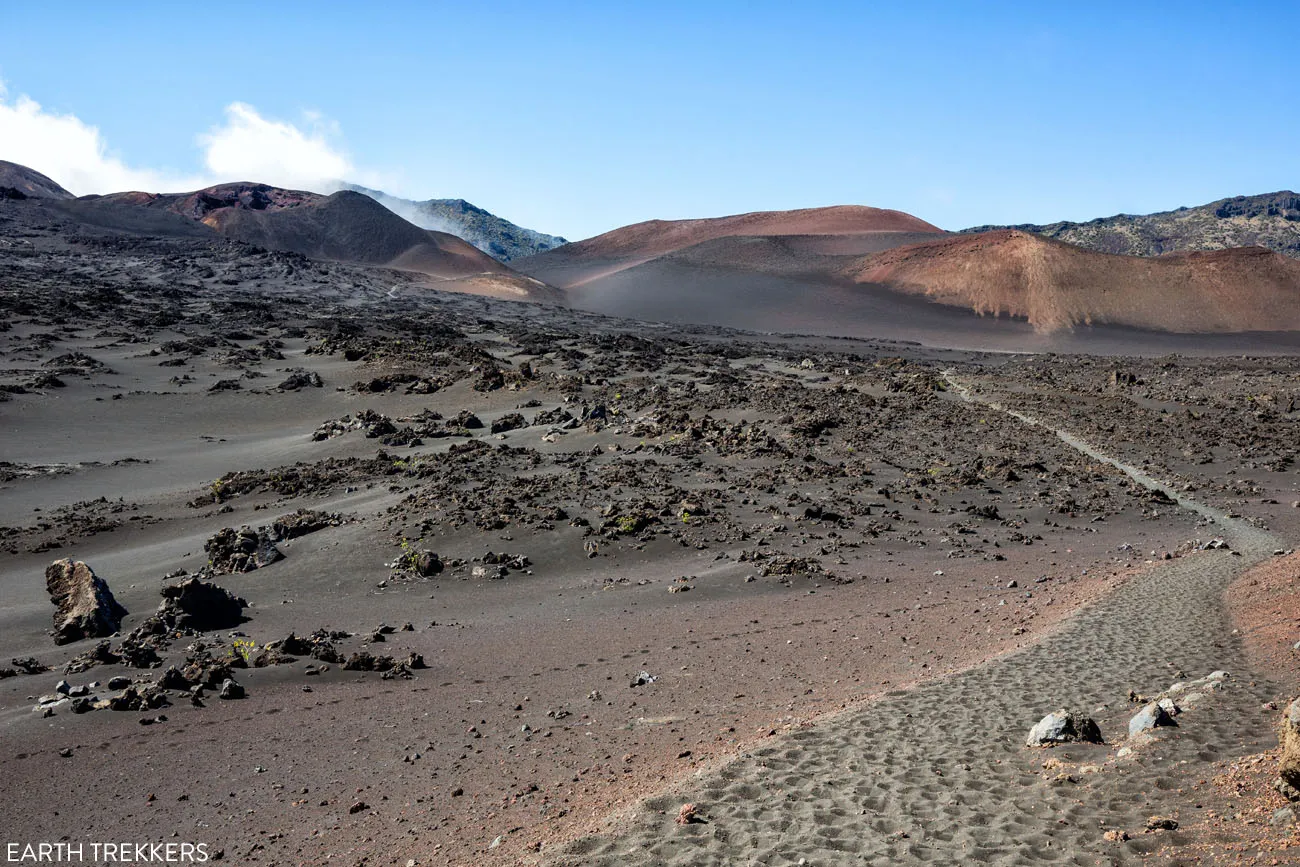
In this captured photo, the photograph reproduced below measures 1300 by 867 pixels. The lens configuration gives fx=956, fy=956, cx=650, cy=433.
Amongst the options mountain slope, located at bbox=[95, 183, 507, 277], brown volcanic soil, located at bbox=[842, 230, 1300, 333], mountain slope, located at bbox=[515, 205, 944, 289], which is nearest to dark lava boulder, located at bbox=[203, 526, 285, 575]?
brown volcanic soil, located at bbox=[842, 230, 1300, 333]

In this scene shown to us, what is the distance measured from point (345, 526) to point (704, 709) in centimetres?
789

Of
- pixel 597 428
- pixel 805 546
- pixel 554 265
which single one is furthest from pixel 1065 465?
pixel 554 265

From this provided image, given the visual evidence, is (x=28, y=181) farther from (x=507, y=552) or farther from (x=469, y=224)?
(x=507, y=552)

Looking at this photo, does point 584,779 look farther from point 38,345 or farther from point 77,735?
point 38,345

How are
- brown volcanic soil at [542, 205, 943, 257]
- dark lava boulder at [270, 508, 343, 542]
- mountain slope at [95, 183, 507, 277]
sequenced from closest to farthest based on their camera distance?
dark lava boulder at [270, 508, 343, 542] → mountain slope at [95, 183, 507, 277] → brown volcanic soil at [542, 205, 943, 257]

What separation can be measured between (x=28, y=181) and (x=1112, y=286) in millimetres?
93467

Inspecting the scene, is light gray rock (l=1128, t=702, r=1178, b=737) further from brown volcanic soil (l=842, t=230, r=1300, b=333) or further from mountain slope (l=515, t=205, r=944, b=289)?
mountain slope (l=515, t=205, r=944, b=289)

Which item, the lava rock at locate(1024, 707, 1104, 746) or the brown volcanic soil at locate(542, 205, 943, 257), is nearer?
the lava rock at locate(1024, 707, 1104, 746)

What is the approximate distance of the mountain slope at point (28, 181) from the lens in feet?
286

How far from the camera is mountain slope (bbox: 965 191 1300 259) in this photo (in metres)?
91.1

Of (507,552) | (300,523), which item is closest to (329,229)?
(300,523)

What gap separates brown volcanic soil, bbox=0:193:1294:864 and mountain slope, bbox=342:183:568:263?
364ft

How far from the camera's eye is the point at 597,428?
62.5 feet

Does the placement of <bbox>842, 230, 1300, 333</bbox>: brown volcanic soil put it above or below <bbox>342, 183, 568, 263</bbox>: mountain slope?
below
